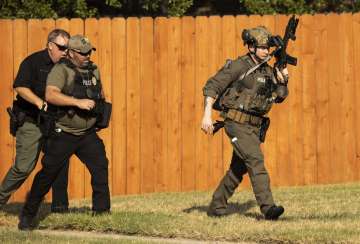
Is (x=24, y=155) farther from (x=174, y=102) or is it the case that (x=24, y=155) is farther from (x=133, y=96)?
(x=174, y=102)

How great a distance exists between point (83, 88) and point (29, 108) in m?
0.99

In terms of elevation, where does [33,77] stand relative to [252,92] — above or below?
above

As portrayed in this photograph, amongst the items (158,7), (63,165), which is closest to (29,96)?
(63,165)

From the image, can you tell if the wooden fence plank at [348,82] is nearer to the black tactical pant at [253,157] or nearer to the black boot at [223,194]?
the black boot at [223,194]

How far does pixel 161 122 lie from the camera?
1469cm

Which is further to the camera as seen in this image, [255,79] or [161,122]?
[161,122]

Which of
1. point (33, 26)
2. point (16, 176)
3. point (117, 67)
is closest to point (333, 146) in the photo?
point (117, 67)

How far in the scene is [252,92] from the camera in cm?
1117

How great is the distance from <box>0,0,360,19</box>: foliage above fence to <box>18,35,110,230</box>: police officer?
5678 mm

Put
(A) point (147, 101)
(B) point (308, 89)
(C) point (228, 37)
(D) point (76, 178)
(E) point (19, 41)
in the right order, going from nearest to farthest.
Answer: (E) point (19, 41) < (D) point (76, 178) < (A) point (147, 101) < (C) point (228, 37) < (B) point (308, 89)

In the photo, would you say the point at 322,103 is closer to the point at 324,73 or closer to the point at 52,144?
the point at 324,73

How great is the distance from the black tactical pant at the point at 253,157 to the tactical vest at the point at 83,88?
4.51 feet

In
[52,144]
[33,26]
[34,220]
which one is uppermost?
[33,26]

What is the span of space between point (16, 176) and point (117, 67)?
10.9ft
